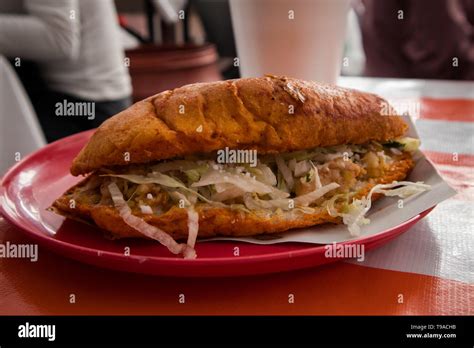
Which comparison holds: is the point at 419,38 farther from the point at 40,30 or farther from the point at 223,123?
the point at 223,123

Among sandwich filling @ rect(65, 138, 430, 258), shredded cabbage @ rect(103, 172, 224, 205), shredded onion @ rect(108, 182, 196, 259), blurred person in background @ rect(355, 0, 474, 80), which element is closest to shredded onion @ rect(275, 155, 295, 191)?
sandwich filling @ rect(65, 138, 430, 258)

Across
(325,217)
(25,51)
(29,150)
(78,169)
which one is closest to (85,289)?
(78,169)

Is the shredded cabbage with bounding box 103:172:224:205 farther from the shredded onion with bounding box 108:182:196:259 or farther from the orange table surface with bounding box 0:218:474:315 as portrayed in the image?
the orange table surface with bounding box 0:218:474:315

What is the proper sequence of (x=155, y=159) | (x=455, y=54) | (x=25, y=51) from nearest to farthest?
(x=155, y=159) → (x=25, y=51) → (x=455, y=54)

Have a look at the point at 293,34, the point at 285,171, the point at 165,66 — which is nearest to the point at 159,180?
the point at 285,171

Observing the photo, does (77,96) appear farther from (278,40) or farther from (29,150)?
(278,40)

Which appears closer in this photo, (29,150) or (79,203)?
(79,203)
